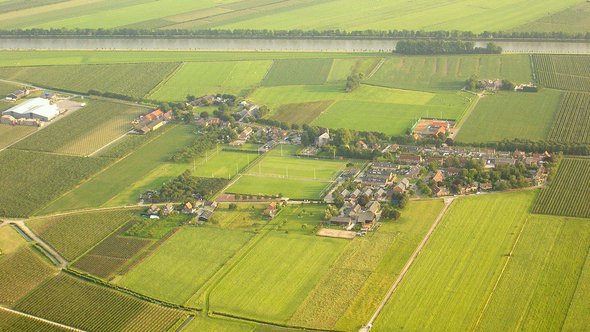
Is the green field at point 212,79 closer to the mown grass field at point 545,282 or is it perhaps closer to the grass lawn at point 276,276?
the grass lawn at point 276,276

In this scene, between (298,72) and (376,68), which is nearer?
(298,72)

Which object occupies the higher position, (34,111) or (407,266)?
(34,111)

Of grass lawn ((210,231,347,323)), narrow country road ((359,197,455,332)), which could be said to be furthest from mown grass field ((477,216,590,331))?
grass lawn ((210,231,347,323))

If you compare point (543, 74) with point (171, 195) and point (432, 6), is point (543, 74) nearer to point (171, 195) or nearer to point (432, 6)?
point (432, 6)

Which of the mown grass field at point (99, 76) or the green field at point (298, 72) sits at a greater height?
the mown grass field at point (99, 76)

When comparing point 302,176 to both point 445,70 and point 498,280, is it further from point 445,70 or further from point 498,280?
point 445,70

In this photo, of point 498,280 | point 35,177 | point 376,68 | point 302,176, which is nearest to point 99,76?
point 35,177

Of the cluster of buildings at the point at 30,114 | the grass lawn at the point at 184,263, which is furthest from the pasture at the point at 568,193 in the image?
the cluster of buildings at the point at 30,114
